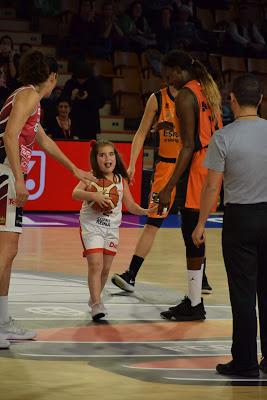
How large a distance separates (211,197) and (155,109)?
308 cm

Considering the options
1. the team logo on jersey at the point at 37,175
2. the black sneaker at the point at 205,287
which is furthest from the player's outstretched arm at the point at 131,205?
the team logo on jersey at the point at 37,175

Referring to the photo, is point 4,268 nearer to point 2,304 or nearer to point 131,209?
point 2,304

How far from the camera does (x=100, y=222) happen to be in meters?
8.09

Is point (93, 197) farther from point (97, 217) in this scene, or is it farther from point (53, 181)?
point (53, 181)

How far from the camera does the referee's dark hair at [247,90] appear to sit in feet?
20.4

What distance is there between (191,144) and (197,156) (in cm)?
21

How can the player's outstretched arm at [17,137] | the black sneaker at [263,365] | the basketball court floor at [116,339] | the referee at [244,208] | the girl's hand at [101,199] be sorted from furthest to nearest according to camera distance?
the girl's hand at [101,199], the player's outstretched arm at [17,137], the black sneaker at [263,365], the referee at [244,208], the basketball court floor at [116,339]

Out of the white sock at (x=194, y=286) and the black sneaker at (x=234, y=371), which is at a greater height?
the white sock at (x=194, y=286)

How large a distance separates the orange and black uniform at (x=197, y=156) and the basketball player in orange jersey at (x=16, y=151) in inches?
53.5

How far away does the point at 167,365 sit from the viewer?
6.48m

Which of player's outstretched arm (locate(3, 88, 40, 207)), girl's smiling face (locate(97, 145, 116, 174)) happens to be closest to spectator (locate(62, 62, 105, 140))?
girl's smiling face (locate(97, 145, 116, 174))

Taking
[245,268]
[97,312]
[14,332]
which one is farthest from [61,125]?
[245,268]

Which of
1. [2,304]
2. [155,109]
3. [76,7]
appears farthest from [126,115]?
[2,304]

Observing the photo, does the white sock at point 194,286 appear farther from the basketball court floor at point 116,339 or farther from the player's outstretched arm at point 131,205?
the player's outstretched arm at point 131,205
